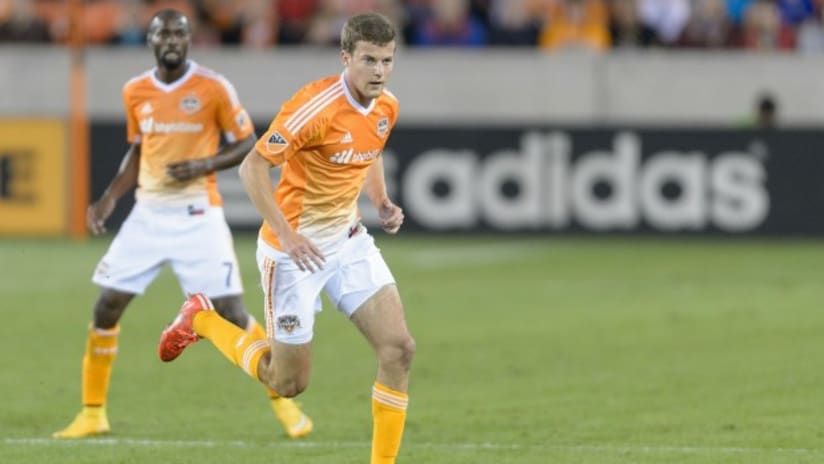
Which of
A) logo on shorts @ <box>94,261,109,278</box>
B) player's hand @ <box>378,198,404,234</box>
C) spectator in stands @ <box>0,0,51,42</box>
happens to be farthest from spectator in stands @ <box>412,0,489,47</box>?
player's hand @ <box>378,198,404,234</box>

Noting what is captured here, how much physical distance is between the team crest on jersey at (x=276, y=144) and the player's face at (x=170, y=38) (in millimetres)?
2148

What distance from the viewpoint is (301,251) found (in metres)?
7.88

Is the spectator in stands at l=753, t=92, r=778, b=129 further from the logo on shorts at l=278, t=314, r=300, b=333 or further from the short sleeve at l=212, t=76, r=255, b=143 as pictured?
the logo on shorts at l=278, t=314, r=300, b=333

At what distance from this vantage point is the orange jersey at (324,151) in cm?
797

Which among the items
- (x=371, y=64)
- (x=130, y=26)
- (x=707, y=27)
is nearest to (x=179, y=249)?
(x=371, y=64)

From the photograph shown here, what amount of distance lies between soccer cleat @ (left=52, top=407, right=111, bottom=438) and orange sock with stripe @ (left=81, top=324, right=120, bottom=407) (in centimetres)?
4

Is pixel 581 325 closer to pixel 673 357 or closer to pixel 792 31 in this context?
pixel 673 357

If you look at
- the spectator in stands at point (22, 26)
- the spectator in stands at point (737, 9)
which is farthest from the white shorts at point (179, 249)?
the spectator in stands at point (737, 9)

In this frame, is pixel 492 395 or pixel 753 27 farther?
pixel 753 27

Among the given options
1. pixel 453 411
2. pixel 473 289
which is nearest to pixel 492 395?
pixel 453 411

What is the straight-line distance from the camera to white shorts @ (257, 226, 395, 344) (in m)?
8.25

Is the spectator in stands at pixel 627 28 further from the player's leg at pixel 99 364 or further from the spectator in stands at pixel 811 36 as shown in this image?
the player's leg at pixel 99 364

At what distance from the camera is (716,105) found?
22812 millimetres

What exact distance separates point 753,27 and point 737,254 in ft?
13.3
